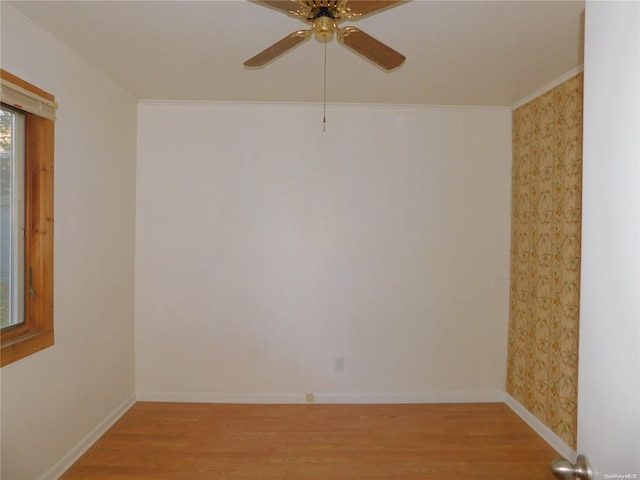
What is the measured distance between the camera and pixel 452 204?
313 centimetres

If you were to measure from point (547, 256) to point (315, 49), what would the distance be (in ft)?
7.05

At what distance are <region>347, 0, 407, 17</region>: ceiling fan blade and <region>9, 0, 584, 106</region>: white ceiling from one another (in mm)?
482

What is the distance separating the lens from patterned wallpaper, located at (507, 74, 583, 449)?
2338 millimetres

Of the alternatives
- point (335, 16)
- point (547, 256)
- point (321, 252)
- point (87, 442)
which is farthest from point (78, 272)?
point (547, 256)

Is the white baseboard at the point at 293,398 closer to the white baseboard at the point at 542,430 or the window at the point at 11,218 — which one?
the white baseboard at the point at 542,430

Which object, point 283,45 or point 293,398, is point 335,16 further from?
point 293,398

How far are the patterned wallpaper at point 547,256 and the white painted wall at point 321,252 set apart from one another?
0.18m

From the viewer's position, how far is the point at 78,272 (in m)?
2.34

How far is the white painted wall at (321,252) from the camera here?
3084 mm

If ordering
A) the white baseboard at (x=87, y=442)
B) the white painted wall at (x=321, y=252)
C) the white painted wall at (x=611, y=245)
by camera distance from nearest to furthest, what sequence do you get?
the white painted wall at (x=611, y=245)
the white baseboard at (x=87, y=442)
the white painted wall at (x=321, y=252)

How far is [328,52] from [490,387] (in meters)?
3.00

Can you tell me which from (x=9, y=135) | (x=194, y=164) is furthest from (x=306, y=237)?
(x=9, y=135)

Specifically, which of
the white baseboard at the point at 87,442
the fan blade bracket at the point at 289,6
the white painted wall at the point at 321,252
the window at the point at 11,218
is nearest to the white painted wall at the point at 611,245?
the fan blade bracket at the point at 289,6

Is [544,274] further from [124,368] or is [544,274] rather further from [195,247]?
[124,368]
